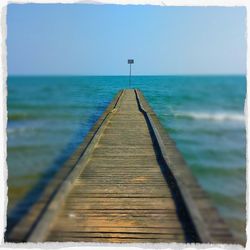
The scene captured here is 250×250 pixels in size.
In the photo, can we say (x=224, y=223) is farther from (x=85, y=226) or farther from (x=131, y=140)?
(x=131, y=140)

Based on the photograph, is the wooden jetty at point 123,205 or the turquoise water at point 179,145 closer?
the wooden jetty at point 123,205

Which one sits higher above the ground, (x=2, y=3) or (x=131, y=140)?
(x=2, y=3)

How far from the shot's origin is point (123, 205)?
13.0 ft

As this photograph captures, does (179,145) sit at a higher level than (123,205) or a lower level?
lower

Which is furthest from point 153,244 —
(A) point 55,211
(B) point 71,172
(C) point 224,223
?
(B) point 71,172

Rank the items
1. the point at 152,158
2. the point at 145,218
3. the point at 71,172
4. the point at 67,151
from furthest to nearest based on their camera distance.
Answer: the point at 67,151
the point at 152,158
the point at 71,172
the point at 145,218

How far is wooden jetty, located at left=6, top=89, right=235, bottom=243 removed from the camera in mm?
3303

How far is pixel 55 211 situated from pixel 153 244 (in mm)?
1016

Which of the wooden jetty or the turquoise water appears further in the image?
the turquoise water

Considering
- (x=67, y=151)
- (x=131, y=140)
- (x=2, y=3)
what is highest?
(x=2, y=3)

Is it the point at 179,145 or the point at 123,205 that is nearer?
the point at 123,205

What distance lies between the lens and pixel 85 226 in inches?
137

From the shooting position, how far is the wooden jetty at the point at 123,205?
330cm

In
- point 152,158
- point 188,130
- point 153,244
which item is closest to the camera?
point 153,244
